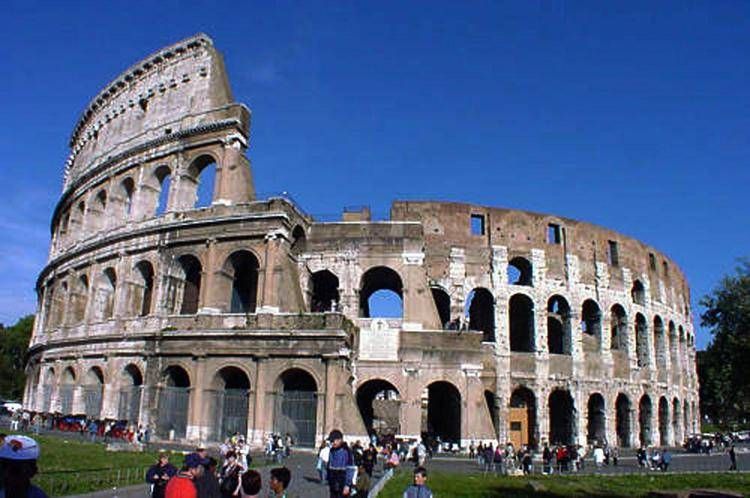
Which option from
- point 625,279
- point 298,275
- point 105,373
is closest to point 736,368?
point 625,279

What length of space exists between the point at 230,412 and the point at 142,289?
7.59m

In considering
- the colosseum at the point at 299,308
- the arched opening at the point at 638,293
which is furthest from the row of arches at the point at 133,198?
the arched opening at the point at 638,293

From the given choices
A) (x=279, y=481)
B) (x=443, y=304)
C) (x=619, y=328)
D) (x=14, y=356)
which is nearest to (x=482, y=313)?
(x=443, y=304)

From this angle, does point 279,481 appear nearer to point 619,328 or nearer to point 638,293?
point 619,328

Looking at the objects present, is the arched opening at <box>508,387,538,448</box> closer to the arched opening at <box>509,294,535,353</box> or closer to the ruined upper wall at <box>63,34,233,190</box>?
the arched opening at <box>509,294,535,353</box>

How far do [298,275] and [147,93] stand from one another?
39.7 ft

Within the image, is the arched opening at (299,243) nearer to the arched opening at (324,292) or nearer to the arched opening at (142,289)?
the arched opening at (324,292)

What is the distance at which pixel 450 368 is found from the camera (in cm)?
2305

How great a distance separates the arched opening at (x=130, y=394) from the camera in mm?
22703

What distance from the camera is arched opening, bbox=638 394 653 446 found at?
100 feet

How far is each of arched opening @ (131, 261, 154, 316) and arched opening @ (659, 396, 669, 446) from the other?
2603 centimetres

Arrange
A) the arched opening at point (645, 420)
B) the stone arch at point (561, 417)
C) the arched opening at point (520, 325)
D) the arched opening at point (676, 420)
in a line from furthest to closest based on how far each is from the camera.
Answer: the arched opening at point (676, 420), the arched opening at point (645, 420), the arched opening at point (520, 325), the stone arch at point (561, 417)

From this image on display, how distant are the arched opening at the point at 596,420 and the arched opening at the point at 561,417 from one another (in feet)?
3.47

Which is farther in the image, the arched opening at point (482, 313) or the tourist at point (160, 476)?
the arched opening at point (482, 313)
